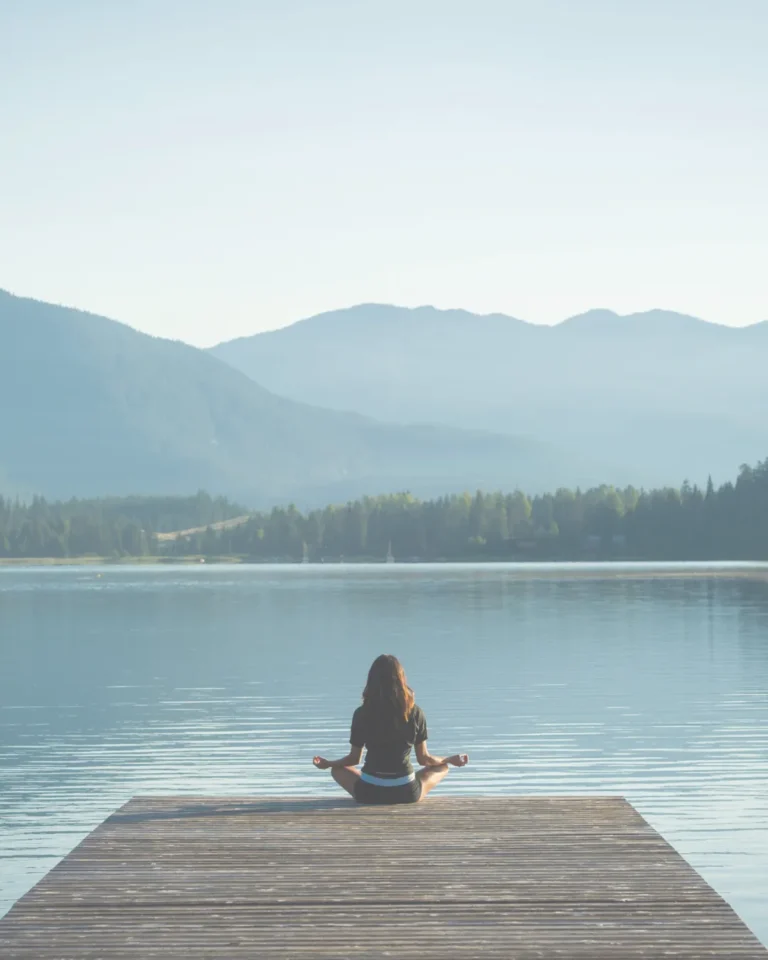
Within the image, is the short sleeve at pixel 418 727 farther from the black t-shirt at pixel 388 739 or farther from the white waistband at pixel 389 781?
the white waistband at pixel 389 781

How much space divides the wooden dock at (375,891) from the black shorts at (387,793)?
258mm

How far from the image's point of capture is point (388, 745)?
18.6 meters

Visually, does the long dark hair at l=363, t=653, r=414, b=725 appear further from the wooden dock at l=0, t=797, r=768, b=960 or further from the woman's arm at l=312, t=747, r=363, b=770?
the wooden dock at l=0, t=797, r=768, b=960

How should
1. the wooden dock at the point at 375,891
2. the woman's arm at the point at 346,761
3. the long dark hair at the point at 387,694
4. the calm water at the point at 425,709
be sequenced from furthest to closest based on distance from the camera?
the calm water at the point at 425,709 < the woman's arm at the point at 346,761 < the long dark hair at the point at 387,694 < the wooden dock at the point at 375,891

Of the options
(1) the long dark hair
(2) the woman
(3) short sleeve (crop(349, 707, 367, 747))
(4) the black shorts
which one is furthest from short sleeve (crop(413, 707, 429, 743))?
(4) the black shorts

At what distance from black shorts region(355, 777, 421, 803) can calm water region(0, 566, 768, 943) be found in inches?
190

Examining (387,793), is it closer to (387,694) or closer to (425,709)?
(387,694)

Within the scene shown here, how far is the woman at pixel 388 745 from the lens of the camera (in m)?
18.2

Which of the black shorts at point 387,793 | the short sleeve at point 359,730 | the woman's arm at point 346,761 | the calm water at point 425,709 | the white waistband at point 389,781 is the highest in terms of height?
the short sleeve at point 359,730

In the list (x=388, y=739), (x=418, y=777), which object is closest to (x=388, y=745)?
(x=388, y=739)

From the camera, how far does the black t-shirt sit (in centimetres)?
1833

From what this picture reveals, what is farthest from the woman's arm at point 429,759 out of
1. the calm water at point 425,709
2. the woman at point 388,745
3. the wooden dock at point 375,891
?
the calm water at point 425,709

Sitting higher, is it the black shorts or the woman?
the woman

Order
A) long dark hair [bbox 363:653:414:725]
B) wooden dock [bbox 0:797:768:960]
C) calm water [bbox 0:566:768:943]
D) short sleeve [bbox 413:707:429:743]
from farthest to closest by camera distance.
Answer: calm water [bbox 0:566:768:943] → short sleeve [bbox 413:707:429:743] → long dark hair [bbox 363:653:414:725] → wooden dock [bbox 0:797:768:960]
